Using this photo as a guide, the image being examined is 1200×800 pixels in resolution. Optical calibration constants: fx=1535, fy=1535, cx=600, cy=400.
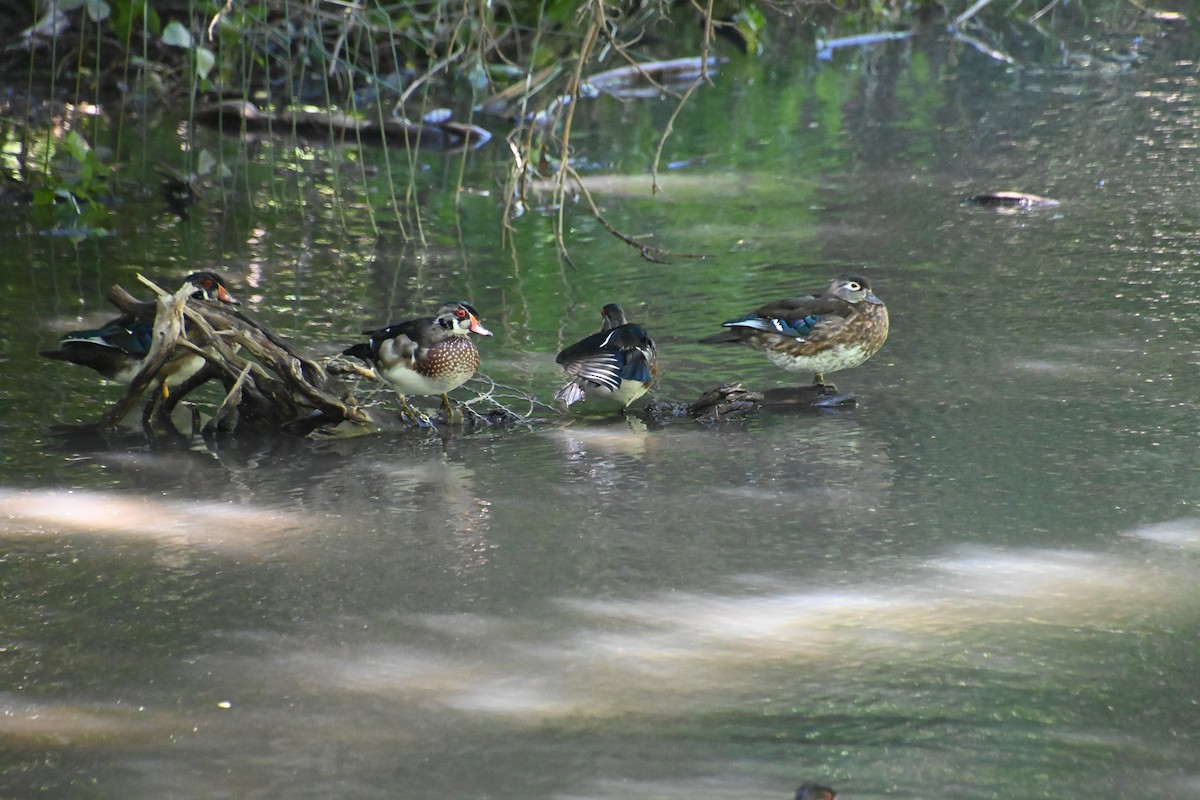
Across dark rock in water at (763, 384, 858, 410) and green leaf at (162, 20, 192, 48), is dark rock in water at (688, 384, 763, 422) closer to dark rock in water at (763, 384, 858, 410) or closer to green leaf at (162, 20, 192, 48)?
dark rock in water at (763, 384, 858, 410)

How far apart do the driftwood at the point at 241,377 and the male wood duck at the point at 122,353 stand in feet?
0.22

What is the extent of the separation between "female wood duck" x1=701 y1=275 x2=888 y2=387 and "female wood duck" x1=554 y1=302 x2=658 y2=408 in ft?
1.37

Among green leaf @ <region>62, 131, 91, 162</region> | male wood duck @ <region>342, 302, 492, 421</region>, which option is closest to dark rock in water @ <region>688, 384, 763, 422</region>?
male wood duck @ <region>342, 302, 492, 421</region>

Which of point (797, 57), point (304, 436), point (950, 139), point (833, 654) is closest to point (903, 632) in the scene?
point (833, 654)

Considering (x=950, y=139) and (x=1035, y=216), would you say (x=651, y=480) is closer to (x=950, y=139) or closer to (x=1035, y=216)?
(x=1035, y=216)

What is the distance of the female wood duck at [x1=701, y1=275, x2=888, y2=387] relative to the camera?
199 inches

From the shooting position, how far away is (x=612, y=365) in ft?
15.7

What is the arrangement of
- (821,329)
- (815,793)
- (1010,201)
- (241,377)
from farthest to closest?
(1010,201) → (821,329) → (241,377) → (815,793)

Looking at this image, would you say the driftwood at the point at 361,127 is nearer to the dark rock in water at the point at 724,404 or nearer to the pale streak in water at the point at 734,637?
the dark rock in water at the point at 724,404

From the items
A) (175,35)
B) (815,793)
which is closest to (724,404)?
(815,793)

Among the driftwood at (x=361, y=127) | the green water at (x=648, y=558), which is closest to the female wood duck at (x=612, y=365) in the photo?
the green water at (x=648, y=558)

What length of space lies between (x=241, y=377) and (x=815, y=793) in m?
2.66

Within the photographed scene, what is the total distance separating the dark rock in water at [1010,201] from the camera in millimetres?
8258

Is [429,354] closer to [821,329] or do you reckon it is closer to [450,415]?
[450,415]
